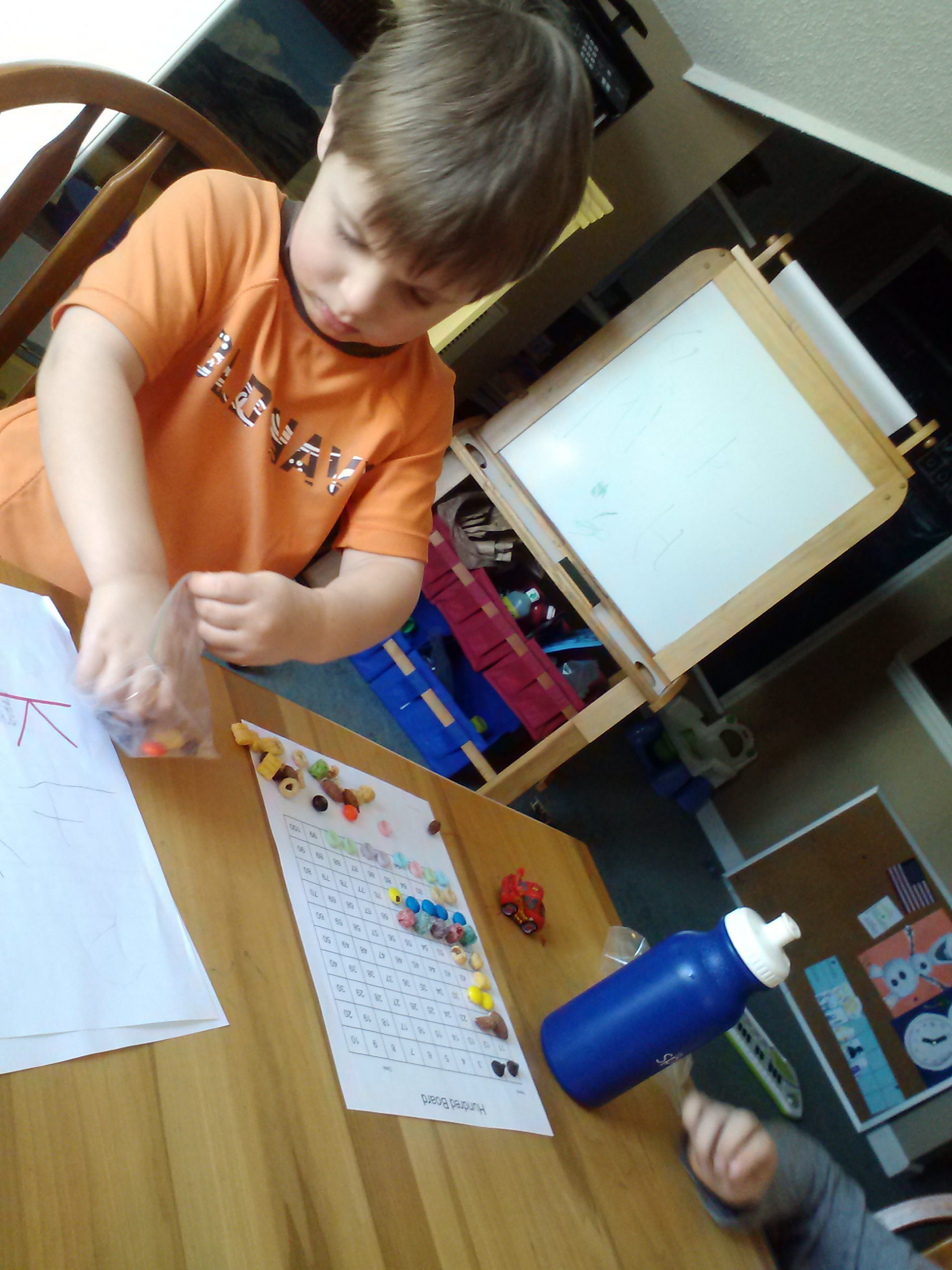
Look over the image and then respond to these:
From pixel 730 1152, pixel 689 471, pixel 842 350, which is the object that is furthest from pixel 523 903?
pixel 842 350

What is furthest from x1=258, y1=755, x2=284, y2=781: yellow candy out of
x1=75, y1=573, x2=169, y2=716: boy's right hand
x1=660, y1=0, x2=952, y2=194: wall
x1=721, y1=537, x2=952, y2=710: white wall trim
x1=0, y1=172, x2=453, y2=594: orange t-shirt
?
x1=721, y1=537, x2=952, y2=710: white wall trim

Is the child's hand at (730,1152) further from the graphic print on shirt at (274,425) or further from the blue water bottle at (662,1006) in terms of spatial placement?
the graphic print on shirt at (274,425)

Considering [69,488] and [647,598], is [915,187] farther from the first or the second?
[69,488]

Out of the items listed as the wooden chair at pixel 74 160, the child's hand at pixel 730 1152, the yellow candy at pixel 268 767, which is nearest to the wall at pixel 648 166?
the wooden chair at pixel 74 160

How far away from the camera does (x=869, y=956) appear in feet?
4.90

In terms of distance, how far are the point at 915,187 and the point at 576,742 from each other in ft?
5.05

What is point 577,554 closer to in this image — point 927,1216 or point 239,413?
point 239,413

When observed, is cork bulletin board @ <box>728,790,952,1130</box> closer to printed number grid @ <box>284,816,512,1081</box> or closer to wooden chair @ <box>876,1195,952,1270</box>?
wooden chair @ <box>876,1195,952,1270</box>

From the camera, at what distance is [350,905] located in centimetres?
54

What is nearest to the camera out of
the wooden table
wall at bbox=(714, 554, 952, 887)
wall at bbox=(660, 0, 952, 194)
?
the wooden table

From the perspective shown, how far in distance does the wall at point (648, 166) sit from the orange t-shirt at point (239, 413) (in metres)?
0.79

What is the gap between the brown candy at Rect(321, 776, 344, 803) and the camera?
0.59 m

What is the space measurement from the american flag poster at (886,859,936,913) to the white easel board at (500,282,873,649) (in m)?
0.64

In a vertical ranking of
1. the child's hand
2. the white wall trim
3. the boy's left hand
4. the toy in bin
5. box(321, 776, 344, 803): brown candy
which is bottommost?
the child's hand
